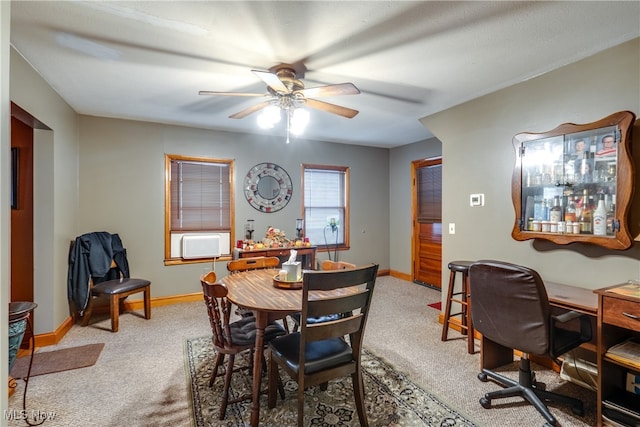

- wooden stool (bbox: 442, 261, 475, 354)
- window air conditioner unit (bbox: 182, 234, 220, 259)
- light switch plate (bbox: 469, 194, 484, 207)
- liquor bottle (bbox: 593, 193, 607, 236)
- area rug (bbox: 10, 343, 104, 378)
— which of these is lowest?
area rug (bbox: 10, 343, 104, 378)

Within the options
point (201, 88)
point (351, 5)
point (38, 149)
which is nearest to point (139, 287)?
point (38, 149)

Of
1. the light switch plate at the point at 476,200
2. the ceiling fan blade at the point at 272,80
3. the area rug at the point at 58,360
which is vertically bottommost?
the area rug at the point at 58,360

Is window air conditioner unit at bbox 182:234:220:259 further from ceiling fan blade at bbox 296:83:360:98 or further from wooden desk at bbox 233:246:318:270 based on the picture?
ceiling fan blade at bbox 296:83:360:98

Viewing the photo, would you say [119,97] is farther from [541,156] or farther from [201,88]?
[541,156]

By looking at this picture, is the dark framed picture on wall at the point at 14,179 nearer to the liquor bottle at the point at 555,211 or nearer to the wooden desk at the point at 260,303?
the wooden desk at the point at 260,303

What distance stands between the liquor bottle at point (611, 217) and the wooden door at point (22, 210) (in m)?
4.84

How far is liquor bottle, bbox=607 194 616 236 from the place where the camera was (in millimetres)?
2223

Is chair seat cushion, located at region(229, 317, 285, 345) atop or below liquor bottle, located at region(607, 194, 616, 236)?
below

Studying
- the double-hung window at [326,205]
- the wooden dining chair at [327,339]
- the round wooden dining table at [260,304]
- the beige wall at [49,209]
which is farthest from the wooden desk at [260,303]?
the double-hung window at [326,205]

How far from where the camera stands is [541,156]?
8.76ft

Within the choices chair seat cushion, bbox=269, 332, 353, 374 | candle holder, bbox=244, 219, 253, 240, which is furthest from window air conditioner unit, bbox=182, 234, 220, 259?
chair seat cushion, bbox=269, 332, 353, 374

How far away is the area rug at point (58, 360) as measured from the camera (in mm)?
2520

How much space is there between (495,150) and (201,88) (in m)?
2.88

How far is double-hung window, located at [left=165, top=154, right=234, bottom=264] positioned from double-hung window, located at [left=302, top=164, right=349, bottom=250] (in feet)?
4.24
